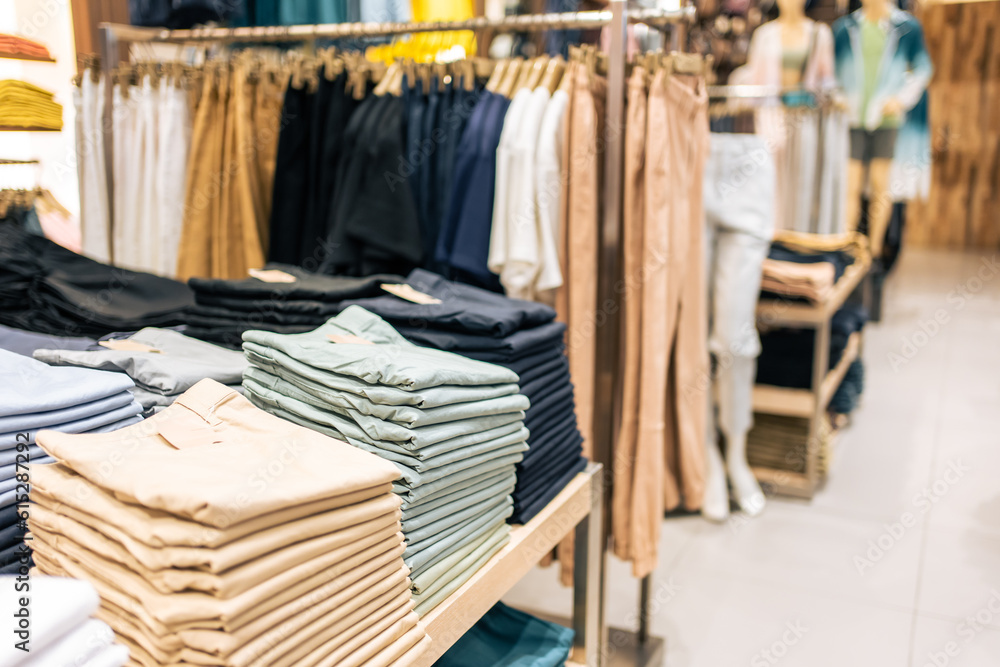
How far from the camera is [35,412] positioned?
95cm

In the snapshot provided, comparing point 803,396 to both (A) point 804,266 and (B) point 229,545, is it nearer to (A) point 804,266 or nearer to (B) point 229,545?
(A) point 804,266

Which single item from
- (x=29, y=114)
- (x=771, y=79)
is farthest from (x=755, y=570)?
(x=771, y=79)

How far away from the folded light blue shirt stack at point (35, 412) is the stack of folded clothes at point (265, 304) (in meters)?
0.45

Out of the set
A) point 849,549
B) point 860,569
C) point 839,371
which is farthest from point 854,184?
point 860,569

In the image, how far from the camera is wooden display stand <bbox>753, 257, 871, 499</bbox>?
3227 millimetres

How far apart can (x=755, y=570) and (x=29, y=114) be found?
2.48 metres

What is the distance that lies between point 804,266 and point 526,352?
2.32 meters

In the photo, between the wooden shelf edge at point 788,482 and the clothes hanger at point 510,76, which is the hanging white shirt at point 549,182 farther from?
the wooden shelf edge at point 788,482

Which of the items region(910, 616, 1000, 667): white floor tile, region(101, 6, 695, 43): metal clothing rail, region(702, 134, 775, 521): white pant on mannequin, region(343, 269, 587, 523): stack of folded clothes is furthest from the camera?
region(702, 134, 775, 521): white pant on mannequin

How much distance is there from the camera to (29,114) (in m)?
1.75

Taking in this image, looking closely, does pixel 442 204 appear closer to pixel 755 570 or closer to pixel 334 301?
pixel 334 301

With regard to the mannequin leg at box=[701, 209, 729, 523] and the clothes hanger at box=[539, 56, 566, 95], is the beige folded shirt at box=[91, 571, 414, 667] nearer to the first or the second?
the clothes hanger at box=[539, 56, 566, 95]

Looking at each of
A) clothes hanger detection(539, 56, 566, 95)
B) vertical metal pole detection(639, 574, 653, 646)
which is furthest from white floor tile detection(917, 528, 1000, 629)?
clothes hanger detection(539, 56, 566, 95)

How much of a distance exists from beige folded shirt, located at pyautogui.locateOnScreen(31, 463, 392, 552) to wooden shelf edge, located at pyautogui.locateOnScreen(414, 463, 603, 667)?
0.25 metres
